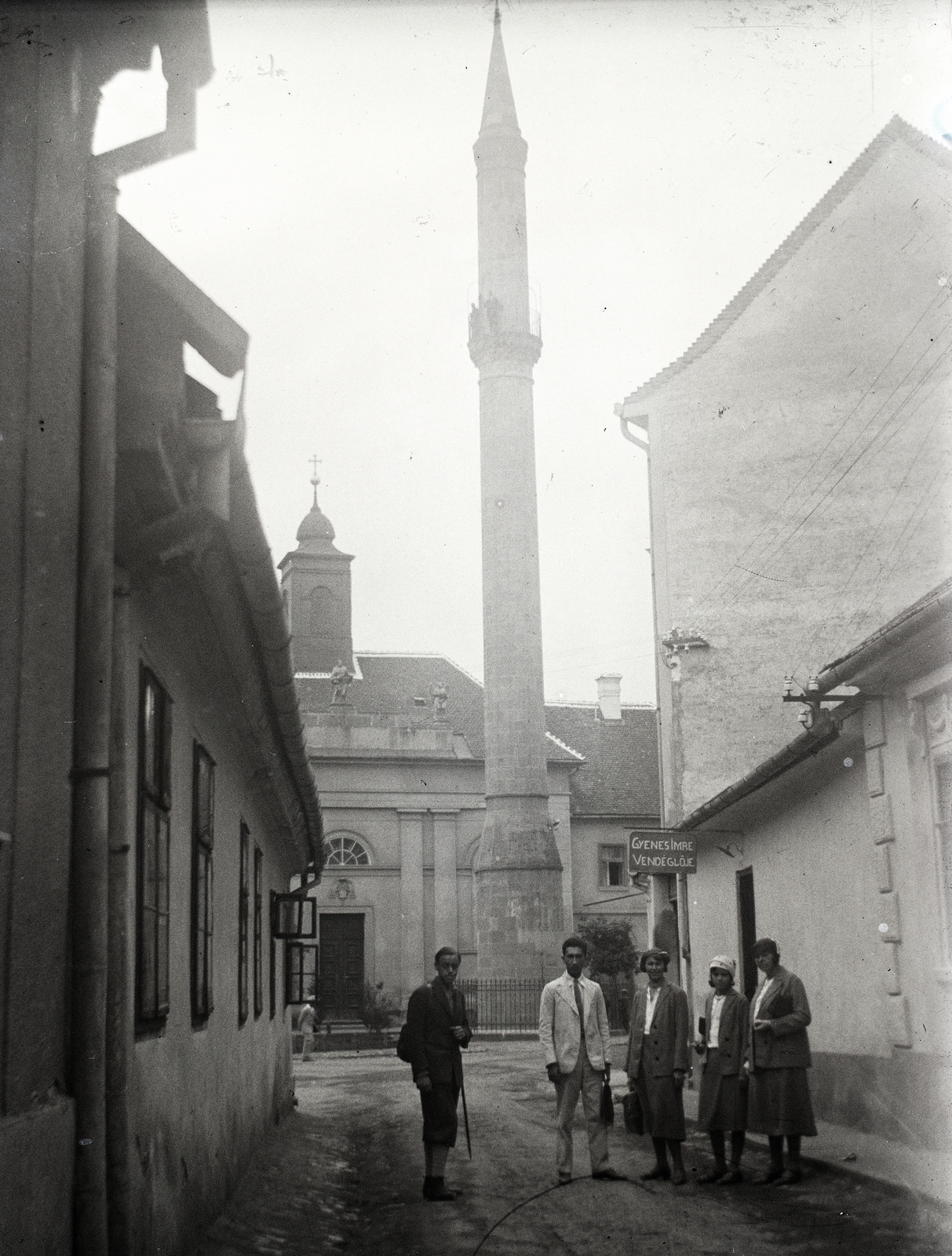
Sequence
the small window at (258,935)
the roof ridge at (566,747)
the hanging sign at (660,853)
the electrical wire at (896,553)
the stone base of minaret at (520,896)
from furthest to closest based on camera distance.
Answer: the roof ridge at (566,747), the stone base of minaret at (520,896), the electrical wire at (896,553), the hanging sign at (660,853), the small window at (258,935)

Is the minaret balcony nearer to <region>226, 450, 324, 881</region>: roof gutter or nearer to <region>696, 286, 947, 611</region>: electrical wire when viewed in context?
<region>696, 286, 947, 611</region>: electrical wire

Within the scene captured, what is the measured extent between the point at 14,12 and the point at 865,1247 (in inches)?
265

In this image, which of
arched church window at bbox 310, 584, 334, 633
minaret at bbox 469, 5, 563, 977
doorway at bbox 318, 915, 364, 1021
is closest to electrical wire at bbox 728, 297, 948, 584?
minaret at bbox 469, 5, 563, 977

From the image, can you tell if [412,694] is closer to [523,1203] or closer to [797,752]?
[797,752]

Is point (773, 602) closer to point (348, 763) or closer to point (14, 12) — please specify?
point (14, 12)

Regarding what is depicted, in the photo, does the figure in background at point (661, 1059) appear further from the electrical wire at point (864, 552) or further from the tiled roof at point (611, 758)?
the tiled roof at point (611, 758)

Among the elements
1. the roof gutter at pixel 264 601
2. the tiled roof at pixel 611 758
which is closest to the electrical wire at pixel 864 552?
the roof gutter at pixel 264 601

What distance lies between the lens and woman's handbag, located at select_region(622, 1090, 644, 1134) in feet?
48.2

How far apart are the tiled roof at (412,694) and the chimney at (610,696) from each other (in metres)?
4.51

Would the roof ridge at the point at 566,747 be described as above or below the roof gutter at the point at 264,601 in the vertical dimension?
above

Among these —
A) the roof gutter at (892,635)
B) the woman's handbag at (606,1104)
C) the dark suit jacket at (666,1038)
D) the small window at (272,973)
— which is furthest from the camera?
the small window at (272,973)

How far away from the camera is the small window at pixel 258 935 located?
47.2ft

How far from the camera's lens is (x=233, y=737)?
11086 millimetres

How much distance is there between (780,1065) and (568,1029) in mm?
1583
